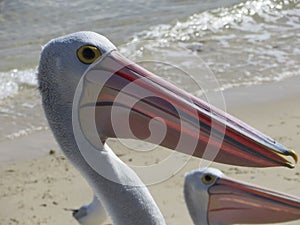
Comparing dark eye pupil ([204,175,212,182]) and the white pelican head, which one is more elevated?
the white pelican head

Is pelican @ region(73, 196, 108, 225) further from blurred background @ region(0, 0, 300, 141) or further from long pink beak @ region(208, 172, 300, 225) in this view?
blurred background @ region(0, 0, 300, 141)

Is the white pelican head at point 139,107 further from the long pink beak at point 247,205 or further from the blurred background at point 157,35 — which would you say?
the blurred background at point 157,35

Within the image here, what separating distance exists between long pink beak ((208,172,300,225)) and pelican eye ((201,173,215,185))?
36 mm

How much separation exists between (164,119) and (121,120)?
0.76ft

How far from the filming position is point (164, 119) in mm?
3074

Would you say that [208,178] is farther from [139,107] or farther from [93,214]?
[139,107]

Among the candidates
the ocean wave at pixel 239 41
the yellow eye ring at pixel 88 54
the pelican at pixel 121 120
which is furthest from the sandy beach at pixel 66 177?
the yellow eye ring at pixel 88 54

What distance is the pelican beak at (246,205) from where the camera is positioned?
15.0 ft

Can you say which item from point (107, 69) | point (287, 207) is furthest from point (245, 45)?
point (107, 69)

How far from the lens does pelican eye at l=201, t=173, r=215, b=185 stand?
4889mm

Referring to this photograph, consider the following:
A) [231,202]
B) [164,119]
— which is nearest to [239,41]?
[231,202]

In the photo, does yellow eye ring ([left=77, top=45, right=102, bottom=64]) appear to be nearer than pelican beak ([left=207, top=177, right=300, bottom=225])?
Yes

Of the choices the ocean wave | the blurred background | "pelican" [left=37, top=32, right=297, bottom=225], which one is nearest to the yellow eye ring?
"pelican" [left=37, top=32, right=297, bottom=225]

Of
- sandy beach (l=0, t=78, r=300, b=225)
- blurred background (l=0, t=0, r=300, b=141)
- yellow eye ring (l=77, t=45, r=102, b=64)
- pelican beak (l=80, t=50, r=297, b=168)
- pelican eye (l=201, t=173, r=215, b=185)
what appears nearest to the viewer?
pelican beak (l=80, t=50, r=297, b=168)
